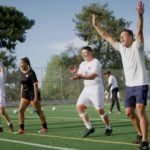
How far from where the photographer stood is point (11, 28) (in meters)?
48.0

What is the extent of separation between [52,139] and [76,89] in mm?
32616

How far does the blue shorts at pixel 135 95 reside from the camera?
27.9 ft

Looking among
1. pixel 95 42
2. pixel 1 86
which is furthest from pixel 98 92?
pixel 95 42

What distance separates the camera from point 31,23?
49.3 metres

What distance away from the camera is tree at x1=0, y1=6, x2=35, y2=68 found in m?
47.5

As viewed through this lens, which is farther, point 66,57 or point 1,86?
point 66,57

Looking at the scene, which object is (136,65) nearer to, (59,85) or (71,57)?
(59,85)

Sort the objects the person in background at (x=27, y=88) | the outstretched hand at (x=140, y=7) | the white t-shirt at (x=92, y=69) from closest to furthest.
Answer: the outstretched hand at (x=140, y=7)
the white t-shirt at (x=92, y=69)
the person in background at (x=27, y=88)

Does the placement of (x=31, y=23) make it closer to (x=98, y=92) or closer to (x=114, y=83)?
(x=114, y=83)

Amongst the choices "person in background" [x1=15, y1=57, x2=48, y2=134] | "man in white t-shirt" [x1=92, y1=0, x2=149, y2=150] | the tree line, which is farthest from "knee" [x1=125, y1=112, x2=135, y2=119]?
the tree line

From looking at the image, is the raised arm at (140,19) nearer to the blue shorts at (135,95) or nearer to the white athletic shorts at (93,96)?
the blue shorts at (135,95)

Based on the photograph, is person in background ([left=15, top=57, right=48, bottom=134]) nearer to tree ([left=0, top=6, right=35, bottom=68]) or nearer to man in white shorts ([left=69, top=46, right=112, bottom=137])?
man in white shorts ([left=69, top=46, right=112, bottom=137])

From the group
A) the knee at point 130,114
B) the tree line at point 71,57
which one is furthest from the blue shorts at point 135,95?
the tree line at point 71,57

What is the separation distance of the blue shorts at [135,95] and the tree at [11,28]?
38.6 meters
